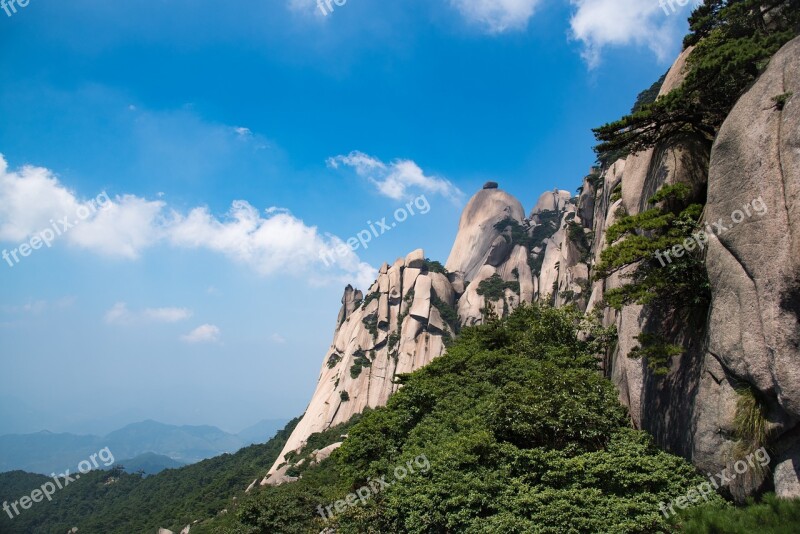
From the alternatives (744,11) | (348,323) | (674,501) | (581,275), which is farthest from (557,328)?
(348,323)

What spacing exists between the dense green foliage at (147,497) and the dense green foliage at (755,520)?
49330 millimetres

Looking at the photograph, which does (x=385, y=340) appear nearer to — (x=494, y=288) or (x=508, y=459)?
(x=494, y=288)

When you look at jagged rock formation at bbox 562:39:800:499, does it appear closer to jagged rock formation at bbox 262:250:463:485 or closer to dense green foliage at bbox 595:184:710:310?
dense green foliage at bbox 595:184:710:310

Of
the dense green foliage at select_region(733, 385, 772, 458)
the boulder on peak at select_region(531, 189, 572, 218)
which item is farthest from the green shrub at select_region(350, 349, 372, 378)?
the dense green foliage at select_region(733, 385, 772, 458)

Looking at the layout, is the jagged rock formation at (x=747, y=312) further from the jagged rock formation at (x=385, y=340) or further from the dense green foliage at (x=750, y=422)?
the jagged rock formation at (x=385, y=340)

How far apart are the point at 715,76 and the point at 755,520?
10012mm

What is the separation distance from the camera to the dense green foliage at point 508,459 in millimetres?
10477

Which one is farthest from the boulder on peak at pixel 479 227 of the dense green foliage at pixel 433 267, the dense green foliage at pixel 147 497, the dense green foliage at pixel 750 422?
the dense green foliage at pixel 750 422

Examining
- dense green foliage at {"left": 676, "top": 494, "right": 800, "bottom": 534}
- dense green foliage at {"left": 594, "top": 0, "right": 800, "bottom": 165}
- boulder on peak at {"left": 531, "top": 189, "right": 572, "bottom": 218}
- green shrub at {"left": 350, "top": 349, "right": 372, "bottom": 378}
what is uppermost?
boulder on peak at {"left": 531, "top": 189, "right": 572, "bottom": 218}

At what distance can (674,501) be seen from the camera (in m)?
10.0

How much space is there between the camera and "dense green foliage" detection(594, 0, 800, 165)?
11422mm

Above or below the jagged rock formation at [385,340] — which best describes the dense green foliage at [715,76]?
below

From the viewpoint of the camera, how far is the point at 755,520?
7.12 meters

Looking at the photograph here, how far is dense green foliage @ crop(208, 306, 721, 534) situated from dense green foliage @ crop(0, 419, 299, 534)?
122 feet
